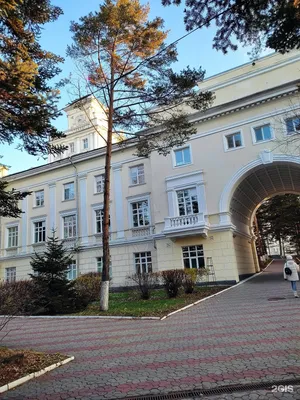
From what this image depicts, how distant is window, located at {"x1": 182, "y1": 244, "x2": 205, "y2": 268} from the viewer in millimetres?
23344

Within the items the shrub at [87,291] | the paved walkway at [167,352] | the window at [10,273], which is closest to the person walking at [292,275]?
the paved walkway at [167,352]

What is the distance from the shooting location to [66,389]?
4582 mm

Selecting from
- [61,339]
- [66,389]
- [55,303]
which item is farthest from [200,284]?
[66,389]

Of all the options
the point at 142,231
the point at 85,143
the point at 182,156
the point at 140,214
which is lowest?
the point at 142,231

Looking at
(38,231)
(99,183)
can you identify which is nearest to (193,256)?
(99,183)

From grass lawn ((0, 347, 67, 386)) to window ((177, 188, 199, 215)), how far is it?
18.6 meters

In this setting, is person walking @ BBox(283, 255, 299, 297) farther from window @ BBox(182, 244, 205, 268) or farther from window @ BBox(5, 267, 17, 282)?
window @ BBox(5, 267, 17, 282)

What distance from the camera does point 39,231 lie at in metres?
32.4

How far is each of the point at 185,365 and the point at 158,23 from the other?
13571 mm

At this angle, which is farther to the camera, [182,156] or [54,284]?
[182,156]

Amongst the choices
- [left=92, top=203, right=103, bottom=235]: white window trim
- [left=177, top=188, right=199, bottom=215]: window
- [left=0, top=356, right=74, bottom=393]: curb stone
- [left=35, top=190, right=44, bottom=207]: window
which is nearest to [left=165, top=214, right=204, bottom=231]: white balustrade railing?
[left=177, top=188, right=199, bottom=215]: window

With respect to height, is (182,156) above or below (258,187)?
above

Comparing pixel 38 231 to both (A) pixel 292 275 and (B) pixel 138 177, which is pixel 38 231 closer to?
(B) pixel 138 177

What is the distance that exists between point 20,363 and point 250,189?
2538 cm
